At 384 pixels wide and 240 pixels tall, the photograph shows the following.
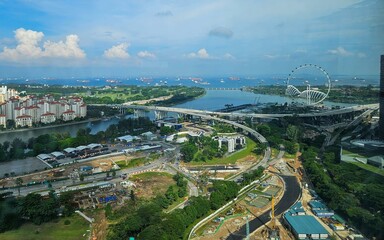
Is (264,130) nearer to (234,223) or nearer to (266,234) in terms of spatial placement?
(234,223)

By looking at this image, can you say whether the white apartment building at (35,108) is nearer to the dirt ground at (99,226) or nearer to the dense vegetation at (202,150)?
the dense vegetation at (202,150)

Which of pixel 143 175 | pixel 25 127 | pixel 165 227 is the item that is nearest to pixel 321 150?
pixel 143 175

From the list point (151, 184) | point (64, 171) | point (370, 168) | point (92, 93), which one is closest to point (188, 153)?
point (151, 184)

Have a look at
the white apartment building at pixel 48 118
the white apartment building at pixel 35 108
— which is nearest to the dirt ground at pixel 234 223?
the white apartment building at pixel 35 108

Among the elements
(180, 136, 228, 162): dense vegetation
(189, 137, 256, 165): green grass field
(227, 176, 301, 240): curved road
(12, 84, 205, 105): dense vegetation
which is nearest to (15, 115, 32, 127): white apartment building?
(12, 84, 205, 105): dense vegetation

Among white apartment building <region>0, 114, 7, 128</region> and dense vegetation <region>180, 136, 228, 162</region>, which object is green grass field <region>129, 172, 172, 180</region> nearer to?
dense vegetation <region>180, 136, 228, 162</region>

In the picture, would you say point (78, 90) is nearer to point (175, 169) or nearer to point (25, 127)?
point (25, 127)
